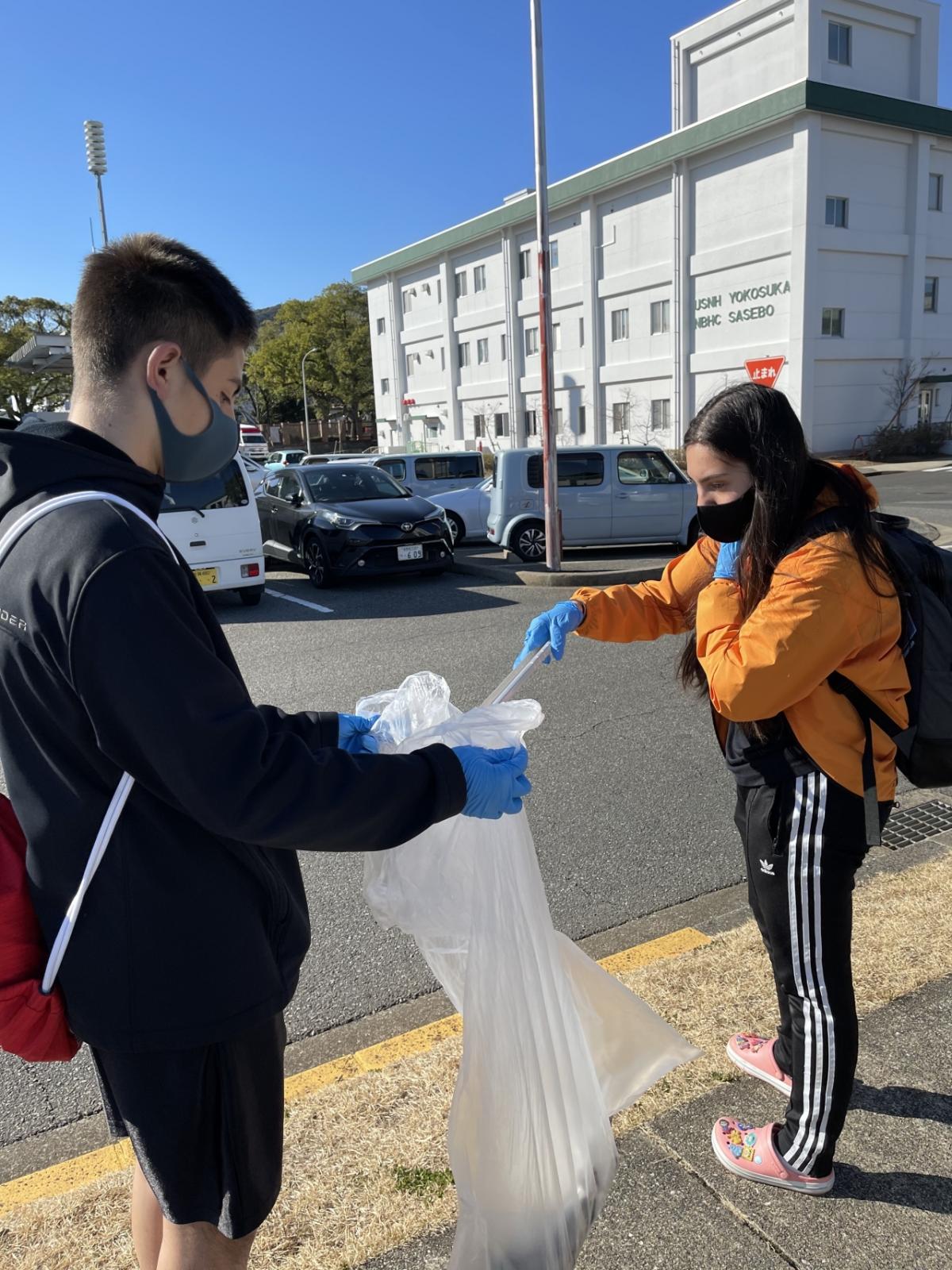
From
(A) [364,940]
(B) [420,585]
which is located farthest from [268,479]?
(A) [364,940]

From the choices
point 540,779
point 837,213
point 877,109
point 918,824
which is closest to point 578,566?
point 540,779

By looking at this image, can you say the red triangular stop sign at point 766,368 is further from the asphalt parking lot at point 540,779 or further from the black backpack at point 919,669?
the black backpack at point 919,669

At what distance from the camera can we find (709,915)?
134 inches

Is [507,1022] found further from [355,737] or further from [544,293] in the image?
[544,293]

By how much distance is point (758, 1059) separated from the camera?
2359 mm

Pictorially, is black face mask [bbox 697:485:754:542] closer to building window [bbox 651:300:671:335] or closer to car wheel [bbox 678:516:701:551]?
car wheel [bbox 678:516:701:551]

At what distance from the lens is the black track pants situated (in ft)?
6.14

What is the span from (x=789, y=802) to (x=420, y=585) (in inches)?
373

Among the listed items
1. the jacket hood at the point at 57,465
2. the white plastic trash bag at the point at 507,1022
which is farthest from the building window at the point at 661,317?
the jacket hood at the point at 57,465

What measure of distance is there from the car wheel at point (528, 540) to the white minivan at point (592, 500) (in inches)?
0.5

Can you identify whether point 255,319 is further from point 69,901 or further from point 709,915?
point 709,915

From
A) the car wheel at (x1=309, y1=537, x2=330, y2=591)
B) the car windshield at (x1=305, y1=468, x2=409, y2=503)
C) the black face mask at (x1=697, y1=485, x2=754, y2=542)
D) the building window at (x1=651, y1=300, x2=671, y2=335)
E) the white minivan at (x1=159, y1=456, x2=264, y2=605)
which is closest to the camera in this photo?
the black face mask at (x1=697, y1=485, x2=754, y2=542)

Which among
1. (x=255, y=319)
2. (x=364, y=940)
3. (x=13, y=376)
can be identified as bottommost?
(x=364, y=940)

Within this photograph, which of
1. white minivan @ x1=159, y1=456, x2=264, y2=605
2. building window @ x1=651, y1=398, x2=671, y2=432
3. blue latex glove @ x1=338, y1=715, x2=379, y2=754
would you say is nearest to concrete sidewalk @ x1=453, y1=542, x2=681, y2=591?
white minivan @ x1=159, y1=456, x2=264, y2=605
